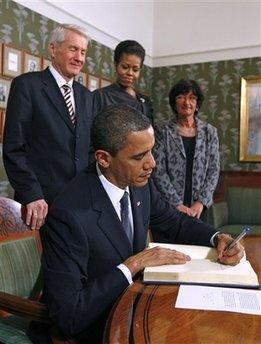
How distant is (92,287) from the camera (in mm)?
1216

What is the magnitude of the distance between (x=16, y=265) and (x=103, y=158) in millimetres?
632

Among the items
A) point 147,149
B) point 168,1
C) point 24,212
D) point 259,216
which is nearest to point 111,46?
point 168,1

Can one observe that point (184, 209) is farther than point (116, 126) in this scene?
Yes

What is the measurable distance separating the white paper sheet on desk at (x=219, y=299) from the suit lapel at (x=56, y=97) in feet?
4.09

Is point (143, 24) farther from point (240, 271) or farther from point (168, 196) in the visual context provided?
point (240, 271)

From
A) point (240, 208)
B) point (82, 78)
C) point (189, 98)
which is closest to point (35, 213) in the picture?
point (189, 98)

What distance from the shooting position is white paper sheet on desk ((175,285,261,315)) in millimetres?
1112

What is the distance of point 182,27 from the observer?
19.1 feet

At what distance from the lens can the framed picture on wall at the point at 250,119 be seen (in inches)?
212

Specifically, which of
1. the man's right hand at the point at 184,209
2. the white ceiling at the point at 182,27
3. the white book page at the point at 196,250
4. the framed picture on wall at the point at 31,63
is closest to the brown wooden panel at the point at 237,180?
the white ceiling at the point at 182,27

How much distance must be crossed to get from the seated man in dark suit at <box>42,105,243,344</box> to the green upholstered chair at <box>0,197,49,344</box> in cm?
35

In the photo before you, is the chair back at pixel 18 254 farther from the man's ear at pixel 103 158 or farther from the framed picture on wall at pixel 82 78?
the framed picture on wall at pixel 82 78

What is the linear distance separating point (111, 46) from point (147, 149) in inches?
155

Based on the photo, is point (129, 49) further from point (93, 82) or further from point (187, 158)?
point (93, 82)
